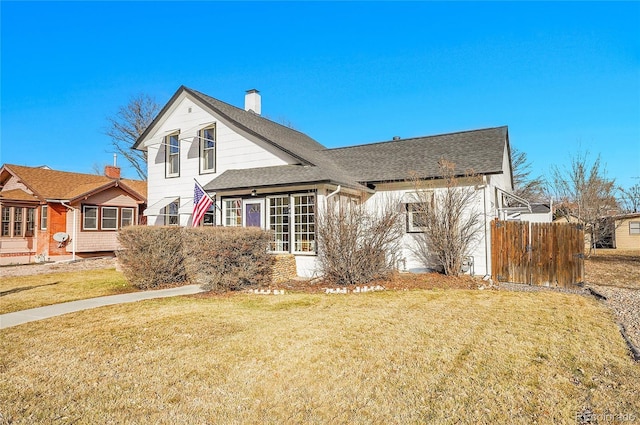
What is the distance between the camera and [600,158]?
888 inches

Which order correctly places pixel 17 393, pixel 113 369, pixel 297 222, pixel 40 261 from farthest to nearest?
pixel 40 261, pixel 297 222, pixel 113 369, pixel 17 393

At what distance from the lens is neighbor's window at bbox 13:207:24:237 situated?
21.5m

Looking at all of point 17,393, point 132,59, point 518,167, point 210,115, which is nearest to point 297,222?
point 210,115

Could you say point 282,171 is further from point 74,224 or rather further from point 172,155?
point 74,224

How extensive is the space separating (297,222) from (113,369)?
9.32 meters

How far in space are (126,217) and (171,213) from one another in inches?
338

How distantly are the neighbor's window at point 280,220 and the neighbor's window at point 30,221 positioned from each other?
17317 millimetres

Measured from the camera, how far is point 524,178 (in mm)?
35531

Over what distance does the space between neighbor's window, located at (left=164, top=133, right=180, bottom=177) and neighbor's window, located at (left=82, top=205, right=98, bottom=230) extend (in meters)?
7.99

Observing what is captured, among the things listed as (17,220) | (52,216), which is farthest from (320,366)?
(17,220)

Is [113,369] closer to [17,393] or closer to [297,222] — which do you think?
[17,393]

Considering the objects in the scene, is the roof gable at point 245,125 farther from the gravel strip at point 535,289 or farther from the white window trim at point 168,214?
the gravel strip at point 535,289

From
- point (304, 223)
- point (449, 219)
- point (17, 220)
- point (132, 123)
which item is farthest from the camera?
point (132, 123)

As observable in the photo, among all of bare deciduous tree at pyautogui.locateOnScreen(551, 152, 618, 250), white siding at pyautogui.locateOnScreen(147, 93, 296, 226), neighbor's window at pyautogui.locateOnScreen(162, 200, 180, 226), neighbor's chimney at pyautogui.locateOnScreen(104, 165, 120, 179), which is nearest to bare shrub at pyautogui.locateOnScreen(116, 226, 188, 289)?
white siding at pyautogui.locateOnScreen(147, 93, 296, 226)
